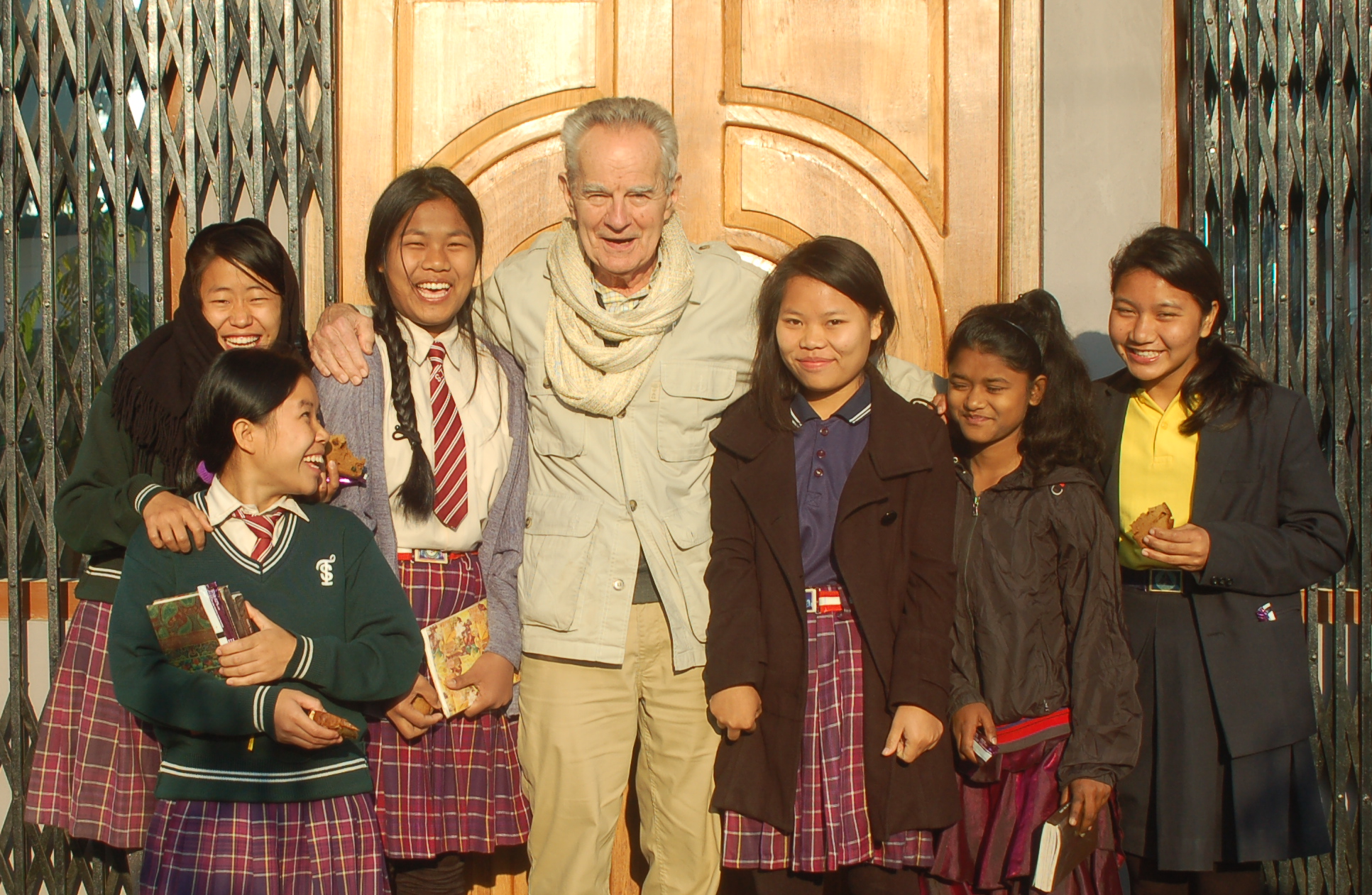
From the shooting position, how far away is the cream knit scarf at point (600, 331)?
8.20ft

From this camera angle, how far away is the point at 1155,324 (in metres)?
2.52

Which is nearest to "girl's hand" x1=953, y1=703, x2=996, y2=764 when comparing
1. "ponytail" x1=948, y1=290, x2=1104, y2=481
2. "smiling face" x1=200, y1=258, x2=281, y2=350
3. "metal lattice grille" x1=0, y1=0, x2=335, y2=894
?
"ponytail" x1=948, y1=290, x2=1104, y2=481

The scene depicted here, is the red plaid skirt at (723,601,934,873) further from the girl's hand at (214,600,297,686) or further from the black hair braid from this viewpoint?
the girl's hand at (214,600,297,686)

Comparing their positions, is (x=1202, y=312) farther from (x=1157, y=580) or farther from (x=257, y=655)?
(x=257, y=655)

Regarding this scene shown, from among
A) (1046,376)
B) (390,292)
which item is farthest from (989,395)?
(390,292)

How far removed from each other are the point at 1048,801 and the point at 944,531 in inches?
25.2

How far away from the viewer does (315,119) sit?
318 centimetres

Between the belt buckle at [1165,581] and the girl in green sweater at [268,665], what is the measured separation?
169 cm

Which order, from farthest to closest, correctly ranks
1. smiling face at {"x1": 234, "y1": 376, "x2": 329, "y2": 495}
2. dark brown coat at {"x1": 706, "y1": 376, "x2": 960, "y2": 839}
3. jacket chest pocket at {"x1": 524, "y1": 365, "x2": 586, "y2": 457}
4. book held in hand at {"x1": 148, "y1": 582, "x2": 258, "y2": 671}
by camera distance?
jacket chest pocket at {"x1": 524, "y1": 365, "x2": 586, "y2": 457} < dark brown coat at {"x1": 706, "y1": 376, "x2": 960, "y2": 839} < smiling face at {"x1": 234, "y1": 376, "x2": 329, "y2": 495} < book held in hand at {"x1": 148, "y1": 582, "x2": 258, "y2": 671}

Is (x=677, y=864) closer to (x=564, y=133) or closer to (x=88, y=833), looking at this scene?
(x=88, y=833)

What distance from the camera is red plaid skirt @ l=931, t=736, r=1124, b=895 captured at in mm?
2396

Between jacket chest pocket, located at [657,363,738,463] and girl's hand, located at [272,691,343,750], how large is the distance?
943mm

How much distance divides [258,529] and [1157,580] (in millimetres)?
2021

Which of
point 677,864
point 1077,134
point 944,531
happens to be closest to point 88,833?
point 677,864
